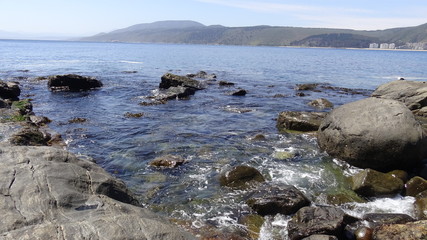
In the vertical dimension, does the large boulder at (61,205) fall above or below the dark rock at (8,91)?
above

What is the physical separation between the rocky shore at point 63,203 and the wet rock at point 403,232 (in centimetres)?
555

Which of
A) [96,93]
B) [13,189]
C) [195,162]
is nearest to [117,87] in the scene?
[96,93]

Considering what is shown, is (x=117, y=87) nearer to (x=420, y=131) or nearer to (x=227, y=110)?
(x=227, y=110)

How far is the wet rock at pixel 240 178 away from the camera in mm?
12758

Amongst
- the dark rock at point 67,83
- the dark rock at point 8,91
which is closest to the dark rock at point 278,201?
the dark rock at point 8,91

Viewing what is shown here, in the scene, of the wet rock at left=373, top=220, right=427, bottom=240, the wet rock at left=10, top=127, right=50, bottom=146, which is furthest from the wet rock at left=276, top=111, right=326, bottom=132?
the wet rock at left=10, top=127, right=50, bottom=146

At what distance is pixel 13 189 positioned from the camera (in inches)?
246

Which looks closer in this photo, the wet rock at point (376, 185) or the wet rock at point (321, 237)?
the wet rock at point (321, 237)

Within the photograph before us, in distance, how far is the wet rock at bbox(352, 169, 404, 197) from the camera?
12125 millimetres

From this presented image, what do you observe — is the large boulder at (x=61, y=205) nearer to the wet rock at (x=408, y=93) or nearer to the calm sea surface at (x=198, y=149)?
the calm sea surface at (x=198, y=149)

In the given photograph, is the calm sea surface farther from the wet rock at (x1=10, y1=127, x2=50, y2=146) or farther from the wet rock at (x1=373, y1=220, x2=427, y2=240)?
the wet rock at (x1=373, y1=220, x2=427, y2=240)

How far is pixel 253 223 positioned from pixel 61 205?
6095mm

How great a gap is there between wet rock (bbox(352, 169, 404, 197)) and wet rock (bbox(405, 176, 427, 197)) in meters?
0.30

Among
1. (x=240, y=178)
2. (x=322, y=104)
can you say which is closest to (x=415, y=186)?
(x=240, y=178)
